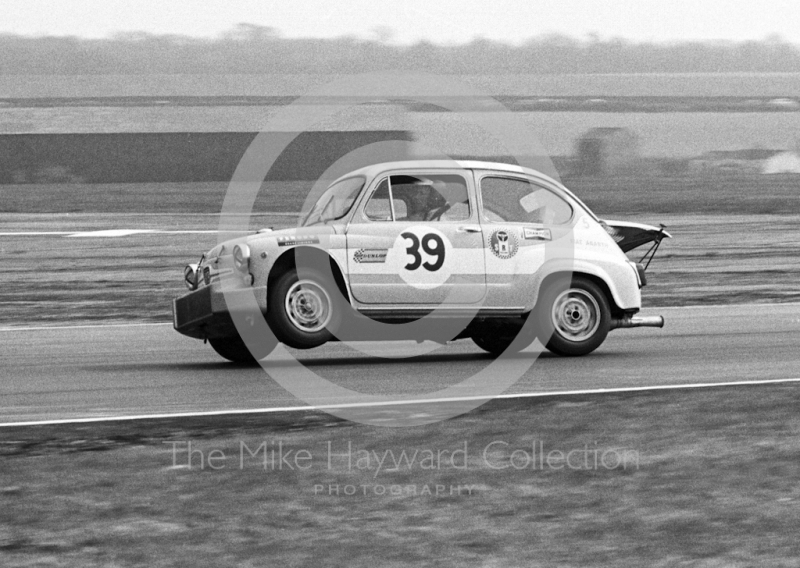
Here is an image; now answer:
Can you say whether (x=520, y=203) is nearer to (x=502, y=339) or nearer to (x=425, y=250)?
(x=425, y=250)

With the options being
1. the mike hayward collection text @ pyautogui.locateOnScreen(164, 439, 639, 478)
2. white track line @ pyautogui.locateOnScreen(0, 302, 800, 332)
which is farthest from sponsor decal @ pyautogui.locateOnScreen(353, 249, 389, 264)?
white track line @ pyautogui.locateOnScreen(0, 302, 800, 332)

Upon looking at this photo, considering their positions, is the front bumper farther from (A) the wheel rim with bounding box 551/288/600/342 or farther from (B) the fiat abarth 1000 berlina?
(A) the wheel rim with bounding box 551/288/600/342

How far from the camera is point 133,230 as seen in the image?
26.0 m

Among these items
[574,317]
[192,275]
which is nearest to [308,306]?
[192,275]

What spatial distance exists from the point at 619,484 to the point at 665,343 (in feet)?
19.1

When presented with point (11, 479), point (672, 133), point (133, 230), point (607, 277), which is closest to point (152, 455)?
point (11, 479)

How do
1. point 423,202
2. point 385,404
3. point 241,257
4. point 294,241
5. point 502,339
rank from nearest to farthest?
point 385,404 → point 241,257 → point 294,241 → point 423,202 → point 502,339

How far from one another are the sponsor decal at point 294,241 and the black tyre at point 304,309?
212mm

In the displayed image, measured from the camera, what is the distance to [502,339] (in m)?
10.9

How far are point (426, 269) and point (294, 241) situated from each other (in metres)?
1.05

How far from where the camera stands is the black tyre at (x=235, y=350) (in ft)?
34.1

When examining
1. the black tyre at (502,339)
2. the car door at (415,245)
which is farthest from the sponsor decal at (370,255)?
the black tyre at (502,339)

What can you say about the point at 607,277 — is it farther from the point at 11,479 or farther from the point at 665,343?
the point at 11,479

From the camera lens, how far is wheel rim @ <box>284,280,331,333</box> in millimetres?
9562
